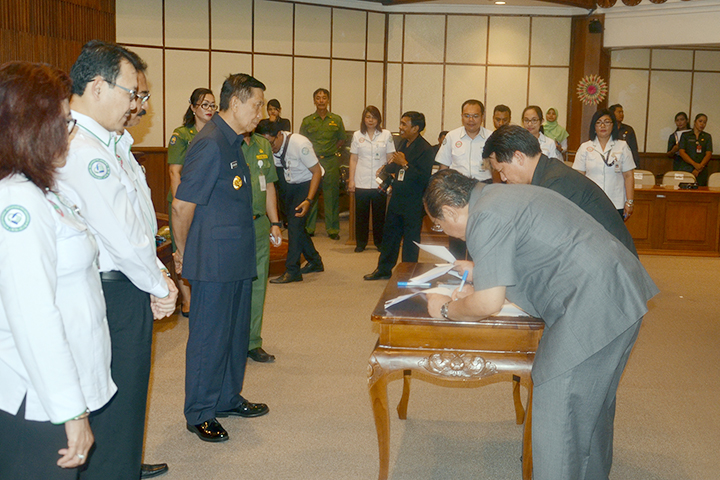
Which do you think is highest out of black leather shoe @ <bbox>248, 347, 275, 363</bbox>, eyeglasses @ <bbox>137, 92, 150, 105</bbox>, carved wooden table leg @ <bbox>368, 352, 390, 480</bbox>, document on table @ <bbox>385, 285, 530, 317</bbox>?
eyeglasses @ <bbox>137, 92, 150, 105</bbox>

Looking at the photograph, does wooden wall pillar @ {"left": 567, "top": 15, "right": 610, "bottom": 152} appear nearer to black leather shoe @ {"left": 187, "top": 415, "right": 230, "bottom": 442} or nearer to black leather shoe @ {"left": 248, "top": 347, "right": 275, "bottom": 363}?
black leather shoe @ {"left": 248, "top": 347, "right": 275, "bottom": 363}

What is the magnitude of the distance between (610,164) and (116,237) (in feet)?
16.5

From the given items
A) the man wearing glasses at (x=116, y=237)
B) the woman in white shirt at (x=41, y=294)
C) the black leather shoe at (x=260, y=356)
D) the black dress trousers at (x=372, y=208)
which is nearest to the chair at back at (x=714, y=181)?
the black dress trousers at (x=372, y=208)

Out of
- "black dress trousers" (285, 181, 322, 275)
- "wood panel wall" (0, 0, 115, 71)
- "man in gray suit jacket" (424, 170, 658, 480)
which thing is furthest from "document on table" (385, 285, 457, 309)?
"wood panel wall" (0, 0, 115, 71)

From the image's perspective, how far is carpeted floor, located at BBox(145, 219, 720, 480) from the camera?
284 cm

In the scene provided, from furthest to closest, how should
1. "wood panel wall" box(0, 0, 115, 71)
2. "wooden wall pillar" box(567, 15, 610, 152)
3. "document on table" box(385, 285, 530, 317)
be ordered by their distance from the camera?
"wooden wall pillar" box(567, 15, 610, 152) → "wood panel wall" box(0, 0, 115, 71) → "document on table" box(385, 285, 530, 317)

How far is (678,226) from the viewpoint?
7.97 m

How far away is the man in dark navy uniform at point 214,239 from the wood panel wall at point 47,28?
3780mm

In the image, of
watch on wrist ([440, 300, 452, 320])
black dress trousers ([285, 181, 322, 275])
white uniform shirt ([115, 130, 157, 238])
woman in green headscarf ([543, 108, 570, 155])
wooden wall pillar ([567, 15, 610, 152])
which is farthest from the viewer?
wooden wall pillar ([567, 15, 610, 152])

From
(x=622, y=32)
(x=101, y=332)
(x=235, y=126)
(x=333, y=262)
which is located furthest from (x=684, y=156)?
(x=101, y=332)

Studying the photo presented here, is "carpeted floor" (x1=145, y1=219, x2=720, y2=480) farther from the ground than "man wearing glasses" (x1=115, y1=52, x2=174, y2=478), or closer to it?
closer to it

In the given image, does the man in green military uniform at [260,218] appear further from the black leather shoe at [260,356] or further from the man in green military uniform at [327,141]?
the man in green military uniform at [327,141]

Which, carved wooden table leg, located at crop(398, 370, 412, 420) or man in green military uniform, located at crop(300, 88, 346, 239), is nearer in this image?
carved wooden table leg, located at crop(398, 370, 412, 420)

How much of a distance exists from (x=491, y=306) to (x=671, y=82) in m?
11.3
